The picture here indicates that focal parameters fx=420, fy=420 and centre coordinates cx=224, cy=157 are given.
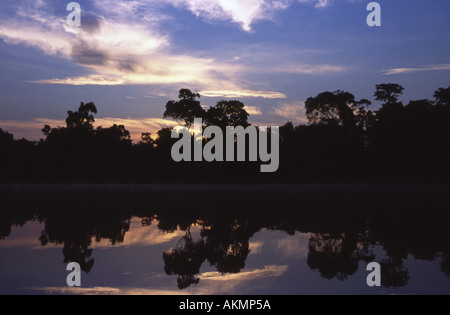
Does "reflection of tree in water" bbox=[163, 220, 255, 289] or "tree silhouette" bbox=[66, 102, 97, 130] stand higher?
"tree silhouette" bbox=[66, 102, 97, 130]

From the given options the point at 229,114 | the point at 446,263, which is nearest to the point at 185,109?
the point at 229,114

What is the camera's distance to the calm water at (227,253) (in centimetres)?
878

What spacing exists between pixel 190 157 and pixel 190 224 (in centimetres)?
4111

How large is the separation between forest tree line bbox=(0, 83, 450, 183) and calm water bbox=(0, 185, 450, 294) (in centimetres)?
3569

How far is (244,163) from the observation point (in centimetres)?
5694

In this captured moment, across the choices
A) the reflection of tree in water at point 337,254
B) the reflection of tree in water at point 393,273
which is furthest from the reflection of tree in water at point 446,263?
the reflection of tree in water at point 337,254

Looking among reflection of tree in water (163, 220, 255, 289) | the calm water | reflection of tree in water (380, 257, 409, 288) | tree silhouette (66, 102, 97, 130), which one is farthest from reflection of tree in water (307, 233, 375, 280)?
tree silhouette (66, 102, 97, 130)

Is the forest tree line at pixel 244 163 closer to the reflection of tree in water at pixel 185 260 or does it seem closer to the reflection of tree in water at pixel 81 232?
the reflection of tree in water at pixel 81 232

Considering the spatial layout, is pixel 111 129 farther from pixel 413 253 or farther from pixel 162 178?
pixel 413 253

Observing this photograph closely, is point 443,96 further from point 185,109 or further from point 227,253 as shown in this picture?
point 227,253

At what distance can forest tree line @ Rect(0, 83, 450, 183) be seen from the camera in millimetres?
56406

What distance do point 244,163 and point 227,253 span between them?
44.9 m

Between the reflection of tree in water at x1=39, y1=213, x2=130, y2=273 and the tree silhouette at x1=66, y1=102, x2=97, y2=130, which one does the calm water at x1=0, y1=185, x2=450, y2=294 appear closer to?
the reflection of tree in water at x1=39, y1=213, x2=130, y2=273

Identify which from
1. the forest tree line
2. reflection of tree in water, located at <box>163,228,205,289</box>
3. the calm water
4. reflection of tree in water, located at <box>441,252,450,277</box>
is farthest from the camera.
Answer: the forest tree line
